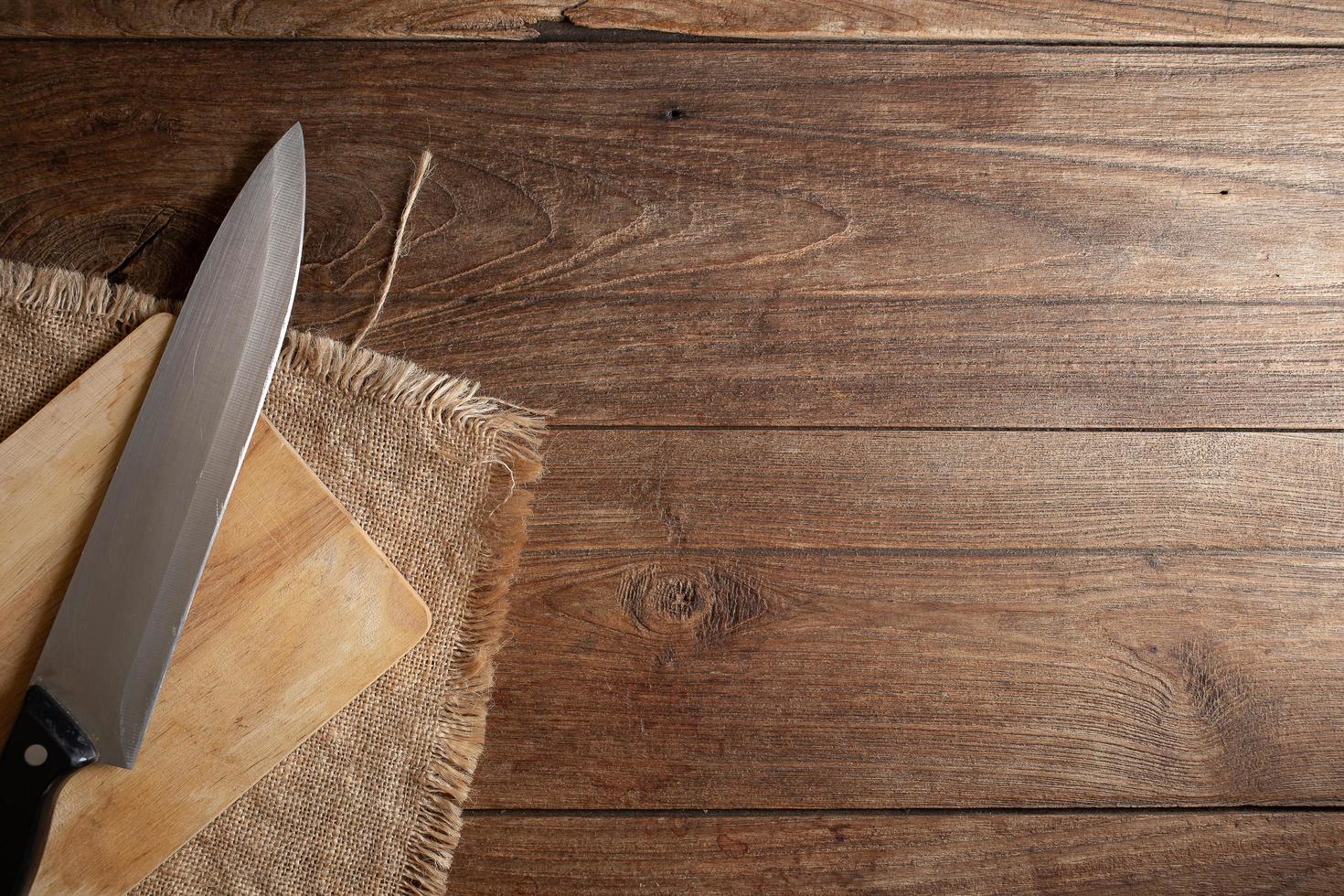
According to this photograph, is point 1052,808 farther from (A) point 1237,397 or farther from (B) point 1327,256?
(B) point 1327,256

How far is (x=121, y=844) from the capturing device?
450 mm

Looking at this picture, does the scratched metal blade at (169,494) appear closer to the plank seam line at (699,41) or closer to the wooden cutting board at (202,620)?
the wooden cutting board at (202,620)

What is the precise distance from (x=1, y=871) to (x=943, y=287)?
1.91ft

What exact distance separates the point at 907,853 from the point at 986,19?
513 mm

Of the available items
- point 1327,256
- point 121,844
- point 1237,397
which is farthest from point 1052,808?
point 121,844

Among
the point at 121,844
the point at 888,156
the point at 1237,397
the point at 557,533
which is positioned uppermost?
the point at 888,156

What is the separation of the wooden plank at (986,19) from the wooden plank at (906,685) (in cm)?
33

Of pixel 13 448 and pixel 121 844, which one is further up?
pixel 13 448

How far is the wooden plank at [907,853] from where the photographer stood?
50 cm

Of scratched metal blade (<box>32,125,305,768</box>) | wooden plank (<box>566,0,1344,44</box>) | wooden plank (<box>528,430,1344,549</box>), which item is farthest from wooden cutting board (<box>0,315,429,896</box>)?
wooden plank (<box>566,0,1344,44</box>)

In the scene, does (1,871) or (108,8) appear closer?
(1,871)

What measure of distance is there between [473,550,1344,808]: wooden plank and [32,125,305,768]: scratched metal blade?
0.17m

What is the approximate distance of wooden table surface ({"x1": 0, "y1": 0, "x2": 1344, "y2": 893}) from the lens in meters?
0.52

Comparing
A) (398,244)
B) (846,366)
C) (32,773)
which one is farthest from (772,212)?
(32,773)
